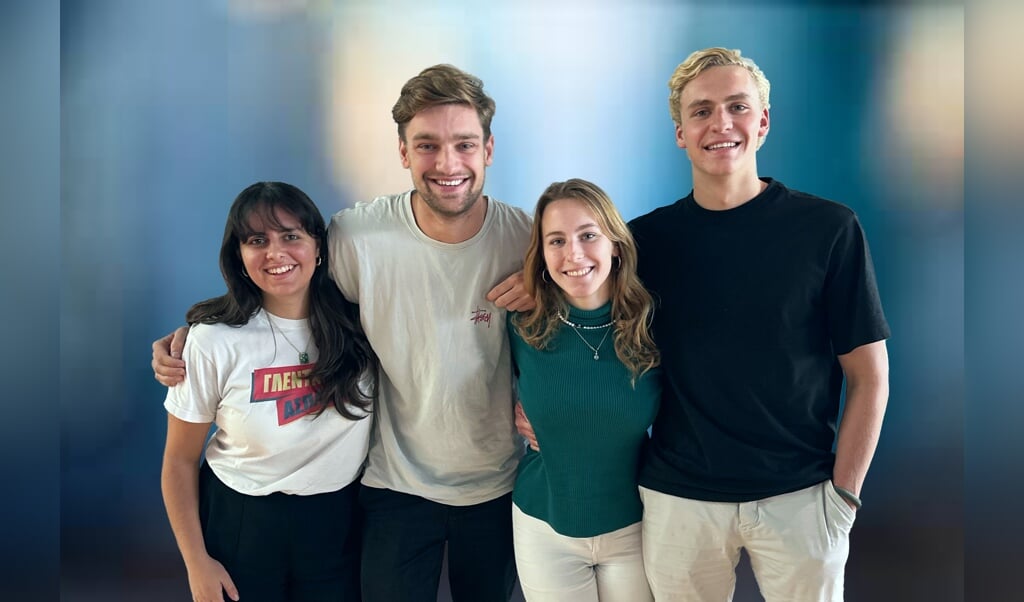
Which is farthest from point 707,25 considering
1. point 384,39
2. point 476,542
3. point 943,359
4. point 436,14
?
point 476,542

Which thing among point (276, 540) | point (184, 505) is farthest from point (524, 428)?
point (184, 505)

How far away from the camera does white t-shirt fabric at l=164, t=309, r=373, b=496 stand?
1842 millimetres

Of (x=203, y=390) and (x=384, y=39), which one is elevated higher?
(x=384, y=39)

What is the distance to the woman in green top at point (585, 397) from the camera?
1787 mm

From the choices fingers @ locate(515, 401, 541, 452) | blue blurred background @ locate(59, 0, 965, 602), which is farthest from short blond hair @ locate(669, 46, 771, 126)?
blue blurred background @ locate(59, 0, 965, 602)

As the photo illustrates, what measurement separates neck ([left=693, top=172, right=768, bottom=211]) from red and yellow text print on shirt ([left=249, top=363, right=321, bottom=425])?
43.9 inches

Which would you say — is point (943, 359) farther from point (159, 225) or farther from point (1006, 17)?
point (159, 225)

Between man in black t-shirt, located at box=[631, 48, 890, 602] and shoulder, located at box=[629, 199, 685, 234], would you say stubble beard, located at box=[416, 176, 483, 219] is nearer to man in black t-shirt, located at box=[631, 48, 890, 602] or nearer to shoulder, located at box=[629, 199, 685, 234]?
shoulder, located at box=[629, 199, 685, 234]

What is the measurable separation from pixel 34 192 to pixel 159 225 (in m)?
0.53

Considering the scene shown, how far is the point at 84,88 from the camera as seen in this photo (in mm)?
3121

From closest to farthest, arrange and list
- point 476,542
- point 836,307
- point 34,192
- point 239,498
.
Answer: point 836,307 → point 239,498 → point 476,542 → point 34,192

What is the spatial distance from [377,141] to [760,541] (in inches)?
87.6

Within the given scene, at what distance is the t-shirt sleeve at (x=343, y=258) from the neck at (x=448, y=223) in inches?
7.8

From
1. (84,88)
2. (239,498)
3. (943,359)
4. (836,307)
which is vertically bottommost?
(239,498)
